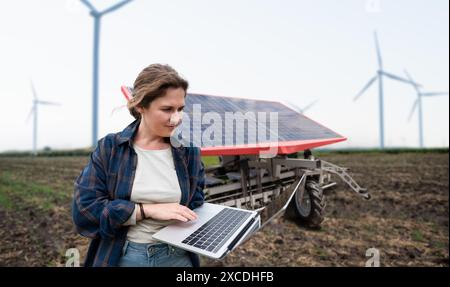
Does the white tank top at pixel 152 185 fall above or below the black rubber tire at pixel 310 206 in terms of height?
above

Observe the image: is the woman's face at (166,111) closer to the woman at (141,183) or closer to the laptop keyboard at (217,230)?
the woman at (141,183)

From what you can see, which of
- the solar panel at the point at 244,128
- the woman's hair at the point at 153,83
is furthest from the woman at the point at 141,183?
the solar panel at the point at 244,128

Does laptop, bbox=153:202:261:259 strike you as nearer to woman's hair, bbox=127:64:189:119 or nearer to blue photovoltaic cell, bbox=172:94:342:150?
blue photovoltaic cell, bbox=172:94:342:150

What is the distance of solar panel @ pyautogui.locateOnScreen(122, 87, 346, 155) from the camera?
1.73m

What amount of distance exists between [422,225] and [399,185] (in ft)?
7.84

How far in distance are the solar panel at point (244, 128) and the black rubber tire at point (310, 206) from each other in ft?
1.68

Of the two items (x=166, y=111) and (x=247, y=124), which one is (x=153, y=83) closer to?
(x=166, y=111)

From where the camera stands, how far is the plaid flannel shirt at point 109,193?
1.13 m

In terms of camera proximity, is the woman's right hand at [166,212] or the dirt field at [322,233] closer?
the woman's right hand at [166,212]

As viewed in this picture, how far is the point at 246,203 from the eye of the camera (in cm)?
253

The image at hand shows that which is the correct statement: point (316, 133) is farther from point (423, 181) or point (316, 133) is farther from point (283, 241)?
point (423, 181)

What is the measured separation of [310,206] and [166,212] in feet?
6.63

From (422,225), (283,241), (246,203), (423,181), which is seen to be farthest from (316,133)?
(423,181)

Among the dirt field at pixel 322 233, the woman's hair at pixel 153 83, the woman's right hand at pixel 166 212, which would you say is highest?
the woman's hair at pixel 153 83
